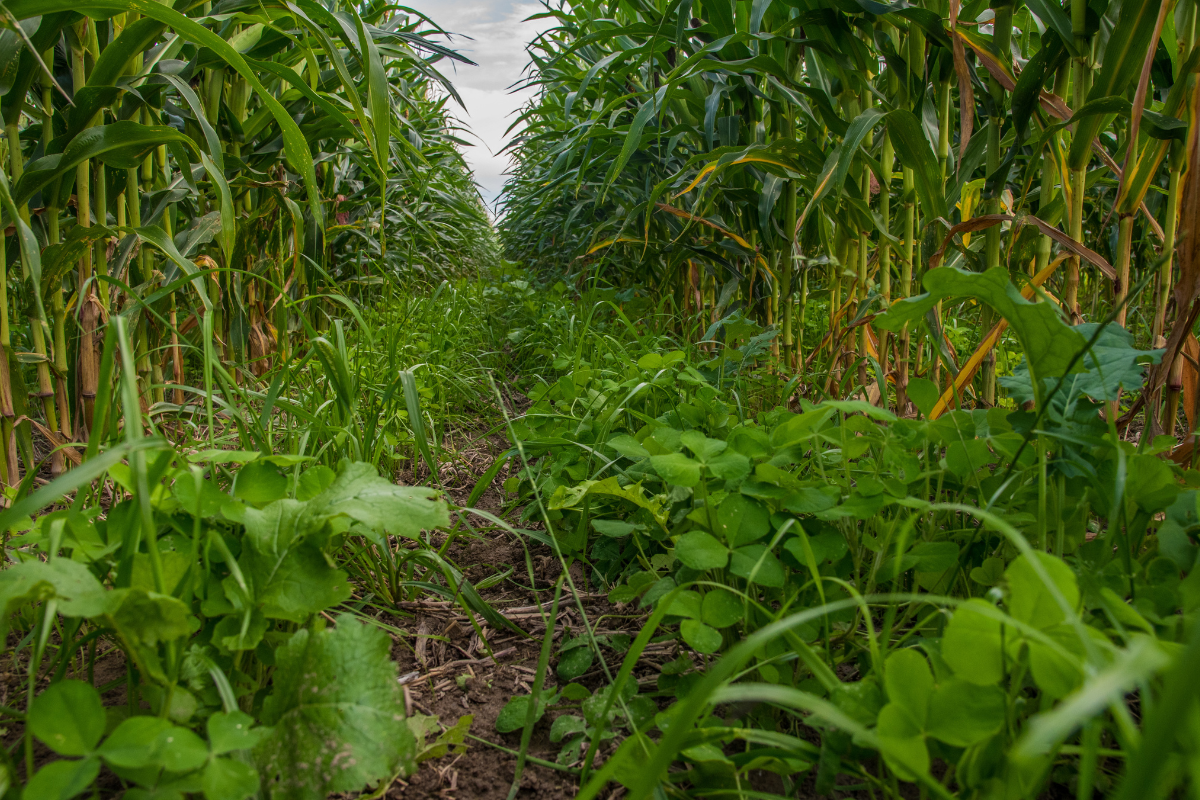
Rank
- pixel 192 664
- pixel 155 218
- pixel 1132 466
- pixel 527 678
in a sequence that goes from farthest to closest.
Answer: pixel 155 218
pixel 527 678
pixel 1132 466
pixel 192 664

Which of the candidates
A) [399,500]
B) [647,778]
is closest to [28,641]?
[399,500]

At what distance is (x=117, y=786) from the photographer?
58cm

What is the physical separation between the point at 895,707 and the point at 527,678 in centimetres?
49

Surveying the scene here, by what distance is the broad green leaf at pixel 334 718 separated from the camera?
18.1 inches

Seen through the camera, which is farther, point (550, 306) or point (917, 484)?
point (550, 306)

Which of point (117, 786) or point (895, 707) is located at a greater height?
point (895, 707)

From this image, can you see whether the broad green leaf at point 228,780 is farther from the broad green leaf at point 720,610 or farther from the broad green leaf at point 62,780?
the broad green leaf at point 720,610

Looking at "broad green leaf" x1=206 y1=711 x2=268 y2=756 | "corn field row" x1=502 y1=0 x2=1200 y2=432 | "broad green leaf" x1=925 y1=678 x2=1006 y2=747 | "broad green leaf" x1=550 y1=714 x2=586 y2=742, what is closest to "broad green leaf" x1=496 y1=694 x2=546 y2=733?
"broad green leaf" x1=550 y1=714 x2=586 y2=742

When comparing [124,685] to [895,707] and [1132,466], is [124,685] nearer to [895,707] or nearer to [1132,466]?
[895,707]

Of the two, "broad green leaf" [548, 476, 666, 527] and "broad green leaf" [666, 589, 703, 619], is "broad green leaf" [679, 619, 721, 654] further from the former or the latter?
"broad green leaf" [548, 476, 666, 527]

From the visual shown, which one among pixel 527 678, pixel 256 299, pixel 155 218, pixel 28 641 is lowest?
pixel 527 678

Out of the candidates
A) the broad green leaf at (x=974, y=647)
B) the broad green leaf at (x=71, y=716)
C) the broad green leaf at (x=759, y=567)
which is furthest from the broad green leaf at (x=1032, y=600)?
the broad green leaf at (x=71, y=716)

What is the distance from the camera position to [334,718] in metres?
0.47

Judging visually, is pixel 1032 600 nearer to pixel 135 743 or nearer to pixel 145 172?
pixel 135 743
